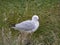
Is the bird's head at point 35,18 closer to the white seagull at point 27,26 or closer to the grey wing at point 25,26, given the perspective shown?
the white seagull at point 27,26

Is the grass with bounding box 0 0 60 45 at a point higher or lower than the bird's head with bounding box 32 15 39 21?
lower

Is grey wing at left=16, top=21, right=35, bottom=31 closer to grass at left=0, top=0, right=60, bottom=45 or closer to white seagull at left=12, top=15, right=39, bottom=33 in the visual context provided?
white seagull at left=12, top=15, right=39, bottom=33

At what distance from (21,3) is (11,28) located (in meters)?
1.04

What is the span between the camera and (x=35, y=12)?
608cm

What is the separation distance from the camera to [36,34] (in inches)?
214

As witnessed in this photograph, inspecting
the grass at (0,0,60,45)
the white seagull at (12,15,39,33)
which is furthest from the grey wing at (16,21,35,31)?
the grass at (0,0,60,45)

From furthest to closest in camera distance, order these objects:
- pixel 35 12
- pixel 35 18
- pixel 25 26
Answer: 1. pixel 35 12
2. pixel 35 18
3. pixel 25 26

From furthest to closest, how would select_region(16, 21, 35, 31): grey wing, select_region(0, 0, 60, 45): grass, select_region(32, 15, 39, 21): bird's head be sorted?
select_region(32, 15, 39, 21): bird's head < select_region(0, 0, 60, 45): grass < select_region(16, 21, 35, 31): grey wing

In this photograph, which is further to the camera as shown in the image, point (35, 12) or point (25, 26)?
point (35, 12)

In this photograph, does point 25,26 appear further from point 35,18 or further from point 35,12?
point 35,12

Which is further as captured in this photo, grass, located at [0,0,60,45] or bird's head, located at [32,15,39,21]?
bird's head, located at [32,15,39,21]

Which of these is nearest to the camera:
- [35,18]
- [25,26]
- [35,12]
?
[25,26]

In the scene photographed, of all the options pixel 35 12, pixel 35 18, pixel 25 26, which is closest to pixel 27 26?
pixel 25 26

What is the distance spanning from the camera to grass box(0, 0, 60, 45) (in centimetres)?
536
